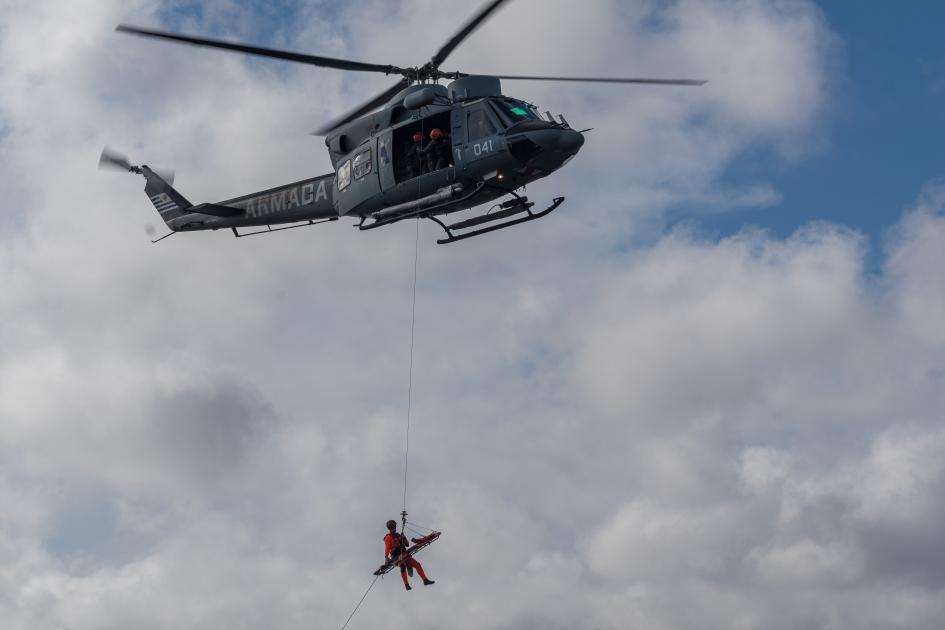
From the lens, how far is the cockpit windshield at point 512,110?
34.3 m

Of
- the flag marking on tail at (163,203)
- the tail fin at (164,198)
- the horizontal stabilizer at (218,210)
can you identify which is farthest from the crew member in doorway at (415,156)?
the flag marking on tail at (163,203)

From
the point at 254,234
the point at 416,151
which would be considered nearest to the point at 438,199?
the point at 416,151

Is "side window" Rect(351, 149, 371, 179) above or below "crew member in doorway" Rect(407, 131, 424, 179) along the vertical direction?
above

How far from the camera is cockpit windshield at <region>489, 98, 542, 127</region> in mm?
34344

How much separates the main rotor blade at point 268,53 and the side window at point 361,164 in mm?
2695

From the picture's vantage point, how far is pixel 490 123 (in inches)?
1353

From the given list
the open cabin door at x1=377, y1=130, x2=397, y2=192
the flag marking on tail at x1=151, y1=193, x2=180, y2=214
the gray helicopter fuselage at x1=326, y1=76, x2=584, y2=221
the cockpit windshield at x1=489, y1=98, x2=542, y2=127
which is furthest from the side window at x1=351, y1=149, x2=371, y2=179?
the flag marking on tail at x1=151, y1=193, x2=180, y2=214

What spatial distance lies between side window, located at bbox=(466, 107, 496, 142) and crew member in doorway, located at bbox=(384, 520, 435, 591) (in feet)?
38.8

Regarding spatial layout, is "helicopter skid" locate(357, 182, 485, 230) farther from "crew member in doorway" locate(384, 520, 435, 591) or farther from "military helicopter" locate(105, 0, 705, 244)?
"crew member in doorway" locate(384, 520, 435, 591)

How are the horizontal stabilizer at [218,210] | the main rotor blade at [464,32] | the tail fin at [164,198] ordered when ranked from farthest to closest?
1. the tail fin at [164,198]
2. the horizontal stabilizer at [218,210]
3. the main rotor blade at [464,32]

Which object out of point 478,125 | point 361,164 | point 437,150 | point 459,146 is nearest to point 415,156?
point 437,150

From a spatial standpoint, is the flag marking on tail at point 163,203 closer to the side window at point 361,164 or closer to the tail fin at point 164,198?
the tail fin at point 164,198

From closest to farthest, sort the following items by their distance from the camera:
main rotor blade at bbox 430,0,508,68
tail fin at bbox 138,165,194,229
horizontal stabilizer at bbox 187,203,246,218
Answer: main rotor blade at bbox 430,0,508,68 → horizontal stabilizer at bbox 187,203,246,218 → tail fin at bbox 138,165,194,229

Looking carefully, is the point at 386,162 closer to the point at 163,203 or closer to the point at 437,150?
the point at 437,150
